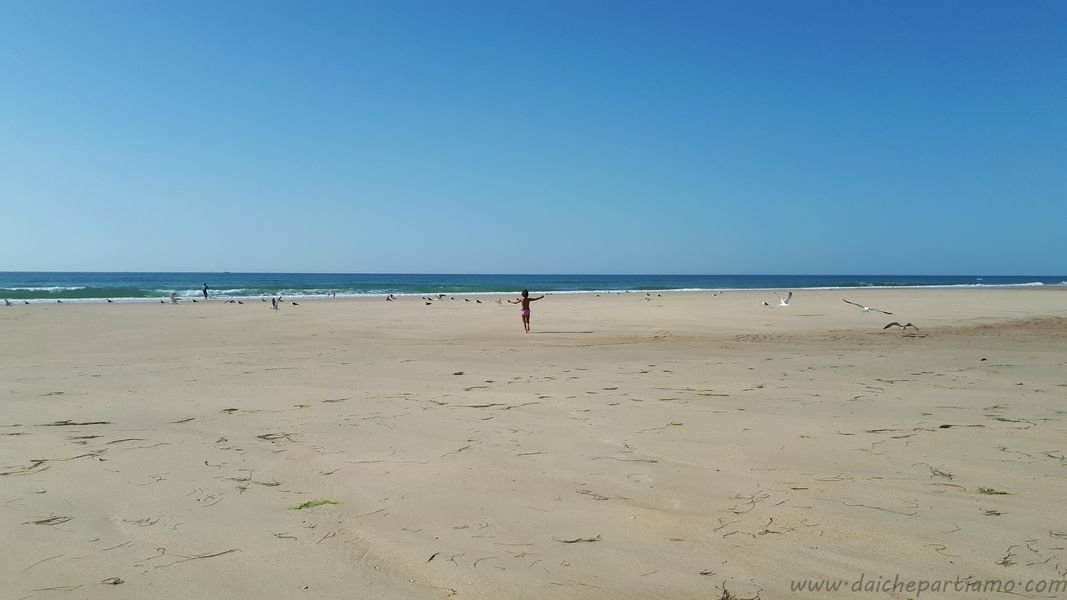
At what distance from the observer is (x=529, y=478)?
14.1 ft

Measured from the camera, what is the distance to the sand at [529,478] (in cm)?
297

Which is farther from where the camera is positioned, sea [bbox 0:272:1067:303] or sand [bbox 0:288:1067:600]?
sea [bbox 0:272:1067:303]

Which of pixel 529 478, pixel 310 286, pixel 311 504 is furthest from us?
pixel 310 286

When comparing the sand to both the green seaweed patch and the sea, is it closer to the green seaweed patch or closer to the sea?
the green seaweed patch

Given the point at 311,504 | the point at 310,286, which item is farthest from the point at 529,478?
the point at 310,286

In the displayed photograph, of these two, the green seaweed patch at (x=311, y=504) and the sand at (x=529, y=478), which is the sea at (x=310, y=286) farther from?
the green seaweed patch at (x=311, y=504)

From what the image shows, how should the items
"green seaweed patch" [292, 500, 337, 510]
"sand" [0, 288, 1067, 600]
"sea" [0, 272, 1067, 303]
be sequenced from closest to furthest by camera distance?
"sand" [0, 288, 1067, 600], "green seaweed patch" [292, 500, 337, 510], "sea" [0, 272, 1067, 303]

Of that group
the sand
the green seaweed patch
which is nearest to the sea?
the sand

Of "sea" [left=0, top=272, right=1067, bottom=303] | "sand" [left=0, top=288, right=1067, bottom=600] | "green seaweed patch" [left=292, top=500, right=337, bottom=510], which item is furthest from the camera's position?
"sea" [left=0, top=272, right=1067, bottom=303]

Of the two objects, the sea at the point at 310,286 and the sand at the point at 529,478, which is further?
the sea at the point at 310,286

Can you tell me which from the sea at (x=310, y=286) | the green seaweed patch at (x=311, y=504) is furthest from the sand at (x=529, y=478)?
the sea at (x=310, y=286)

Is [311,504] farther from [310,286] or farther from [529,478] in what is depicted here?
[310,286]

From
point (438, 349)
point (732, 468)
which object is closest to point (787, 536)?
point (732, 468)

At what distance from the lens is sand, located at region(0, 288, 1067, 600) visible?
297cm
